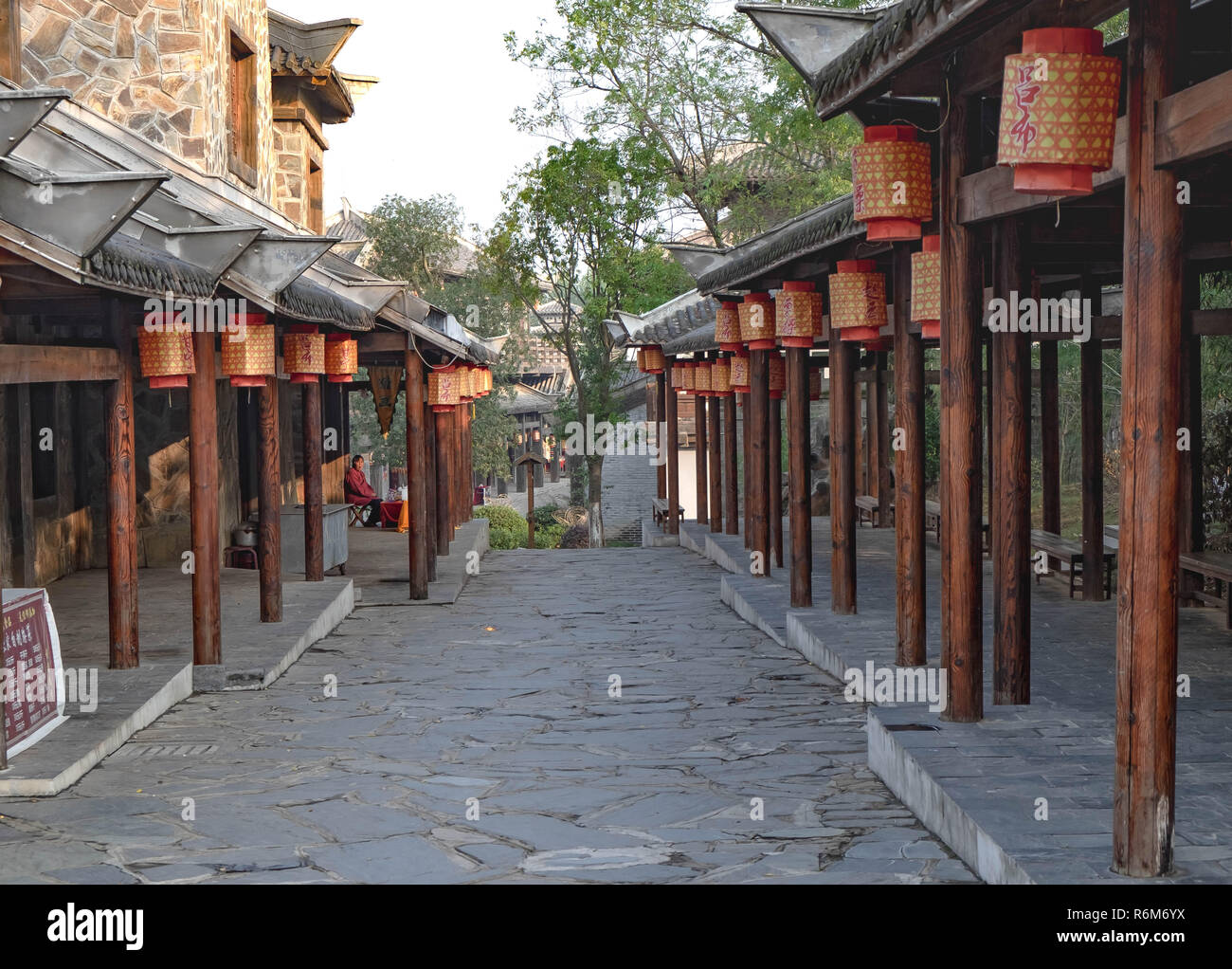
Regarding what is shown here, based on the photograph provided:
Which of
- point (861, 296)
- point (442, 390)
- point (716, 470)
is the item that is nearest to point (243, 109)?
point (442, 390)

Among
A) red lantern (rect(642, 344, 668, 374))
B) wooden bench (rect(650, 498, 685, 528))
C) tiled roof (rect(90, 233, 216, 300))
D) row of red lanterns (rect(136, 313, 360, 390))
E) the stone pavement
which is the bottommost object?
the stone pavement

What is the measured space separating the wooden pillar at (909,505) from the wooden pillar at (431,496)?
8592mm

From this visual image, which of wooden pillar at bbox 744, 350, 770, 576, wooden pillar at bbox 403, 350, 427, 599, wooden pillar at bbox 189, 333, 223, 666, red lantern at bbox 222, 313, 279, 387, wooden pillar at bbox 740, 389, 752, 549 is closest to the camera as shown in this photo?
wooden pillar at bbox 189, 333, 223, 666

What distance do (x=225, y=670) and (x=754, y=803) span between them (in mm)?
4874

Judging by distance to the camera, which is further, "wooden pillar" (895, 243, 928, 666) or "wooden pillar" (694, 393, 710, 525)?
"wooden pillar" (694, 393, 710, 525)

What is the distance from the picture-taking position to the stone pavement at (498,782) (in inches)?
239

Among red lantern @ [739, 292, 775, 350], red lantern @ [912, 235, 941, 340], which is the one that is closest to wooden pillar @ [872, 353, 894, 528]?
red lantern @ [739, 292, 775, 350]

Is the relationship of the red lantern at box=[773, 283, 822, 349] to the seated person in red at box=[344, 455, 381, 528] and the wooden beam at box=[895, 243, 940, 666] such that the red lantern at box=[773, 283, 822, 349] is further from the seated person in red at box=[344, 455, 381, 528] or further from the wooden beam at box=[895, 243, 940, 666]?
the seated person in red at box=[344, 455, 381, 528]

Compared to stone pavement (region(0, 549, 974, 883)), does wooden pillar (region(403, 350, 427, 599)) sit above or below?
above

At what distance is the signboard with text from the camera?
297 inches

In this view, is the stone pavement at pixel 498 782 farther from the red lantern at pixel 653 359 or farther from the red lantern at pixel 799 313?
the red lantern at pixel 653 359

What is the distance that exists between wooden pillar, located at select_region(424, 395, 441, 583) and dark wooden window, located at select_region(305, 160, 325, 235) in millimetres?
4894

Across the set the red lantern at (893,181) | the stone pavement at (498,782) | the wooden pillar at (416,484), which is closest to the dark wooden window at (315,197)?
the wooden pillar at (416,484)
